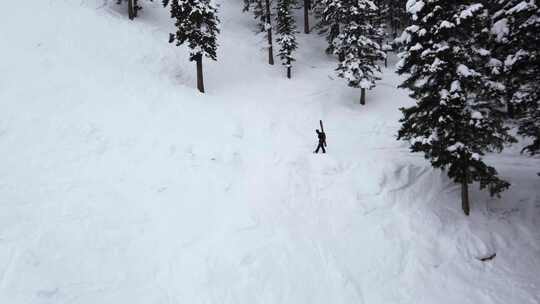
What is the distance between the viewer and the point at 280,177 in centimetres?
1616

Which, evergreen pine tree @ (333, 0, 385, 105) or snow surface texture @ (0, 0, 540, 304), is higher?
evergreen pine tree @ (333, 0, 385, 105)

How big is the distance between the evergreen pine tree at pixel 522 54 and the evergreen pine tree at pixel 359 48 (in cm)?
1369

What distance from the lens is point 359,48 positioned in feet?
87.2

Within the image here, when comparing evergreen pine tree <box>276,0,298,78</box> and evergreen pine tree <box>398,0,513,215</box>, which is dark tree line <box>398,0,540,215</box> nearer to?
evergreen pine tree <box>398,0,513,215</box>

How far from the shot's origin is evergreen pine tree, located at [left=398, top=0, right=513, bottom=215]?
12.5m

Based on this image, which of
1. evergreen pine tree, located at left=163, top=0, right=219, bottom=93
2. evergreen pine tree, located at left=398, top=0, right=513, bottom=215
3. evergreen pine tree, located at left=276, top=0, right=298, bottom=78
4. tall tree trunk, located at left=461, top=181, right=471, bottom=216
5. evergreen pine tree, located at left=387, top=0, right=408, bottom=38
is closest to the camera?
evergreen pine tree, located at left=398, top=0, right=513, bottom=215

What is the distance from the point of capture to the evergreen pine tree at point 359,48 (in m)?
26.1

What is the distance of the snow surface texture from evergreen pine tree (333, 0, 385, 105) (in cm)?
316

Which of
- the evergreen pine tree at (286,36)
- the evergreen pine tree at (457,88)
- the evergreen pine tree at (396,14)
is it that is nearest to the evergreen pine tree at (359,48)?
the evergreen pine tree at (286,36)

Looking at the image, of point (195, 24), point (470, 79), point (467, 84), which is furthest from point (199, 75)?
point (470, 79)

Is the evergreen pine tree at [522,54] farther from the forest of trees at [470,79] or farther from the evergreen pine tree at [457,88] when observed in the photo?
the evergreen pine tree at [457,88]

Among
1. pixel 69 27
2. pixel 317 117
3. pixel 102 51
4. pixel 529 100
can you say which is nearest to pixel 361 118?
pixel 317 117

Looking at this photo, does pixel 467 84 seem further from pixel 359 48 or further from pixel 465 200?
pixel 359 48

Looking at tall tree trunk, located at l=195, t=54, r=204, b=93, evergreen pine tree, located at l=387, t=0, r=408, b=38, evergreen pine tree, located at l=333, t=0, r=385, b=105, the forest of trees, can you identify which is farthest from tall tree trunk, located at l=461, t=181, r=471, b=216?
evergreen pine tree, located at l=387, t=0, r=408, b=38
